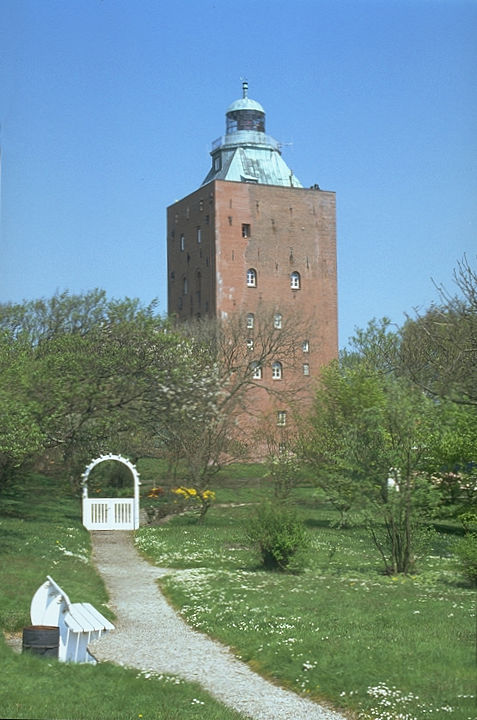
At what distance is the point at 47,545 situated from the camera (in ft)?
67.5

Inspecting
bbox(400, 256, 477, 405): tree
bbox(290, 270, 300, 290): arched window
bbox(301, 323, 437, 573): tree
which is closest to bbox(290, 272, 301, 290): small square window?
bbox(290, 270, 300, 290): arched window

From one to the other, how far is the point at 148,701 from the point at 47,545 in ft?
39.7

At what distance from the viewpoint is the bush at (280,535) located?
17.4 m

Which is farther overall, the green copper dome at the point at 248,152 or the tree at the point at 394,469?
the green copper dome at the point at 248,152

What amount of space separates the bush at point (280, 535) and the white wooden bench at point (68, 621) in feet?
19.8

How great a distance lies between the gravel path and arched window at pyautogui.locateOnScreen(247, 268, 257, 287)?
45096 mm

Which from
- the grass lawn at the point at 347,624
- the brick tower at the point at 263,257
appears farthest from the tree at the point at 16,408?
the brick tower at the point at 263,257

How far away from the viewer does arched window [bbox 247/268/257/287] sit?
61719 mm

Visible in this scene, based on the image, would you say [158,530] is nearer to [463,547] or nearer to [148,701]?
[463,547]

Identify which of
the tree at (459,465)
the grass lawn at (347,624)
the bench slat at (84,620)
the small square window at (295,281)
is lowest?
the grass lawn at (347,624)

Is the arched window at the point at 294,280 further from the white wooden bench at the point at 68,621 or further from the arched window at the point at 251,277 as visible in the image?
the white wooden bench at the point at 68,621

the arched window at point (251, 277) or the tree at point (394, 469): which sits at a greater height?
the arched window at point (251, 277)

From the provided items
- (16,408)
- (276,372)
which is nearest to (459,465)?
(16,408)

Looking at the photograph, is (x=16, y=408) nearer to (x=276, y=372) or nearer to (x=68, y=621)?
(x=68, y=621)
